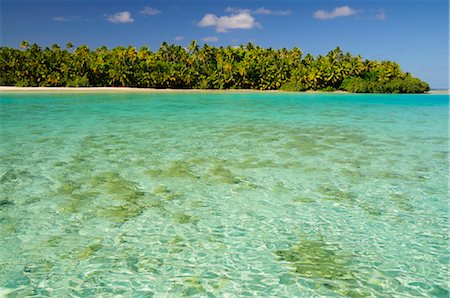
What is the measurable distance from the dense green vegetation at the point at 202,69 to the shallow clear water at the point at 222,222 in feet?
234

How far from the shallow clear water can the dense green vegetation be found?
7142 cm

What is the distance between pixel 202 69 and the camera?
287 feet

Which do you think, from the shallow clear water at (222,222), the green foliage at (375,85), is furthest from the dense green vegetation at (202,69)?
the shallow clear water at (222,222)

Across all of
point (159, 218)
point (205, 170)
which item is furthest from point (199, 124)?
point (159, 218)

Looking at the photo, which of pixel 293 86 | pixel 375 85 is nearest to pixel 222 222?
pixel 293 86

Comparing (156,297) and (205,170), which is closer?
(156,297)

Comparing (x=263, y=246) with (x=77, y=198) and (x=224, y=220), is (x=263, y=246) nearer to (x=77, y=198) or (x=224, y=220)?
(x=224, y=220)

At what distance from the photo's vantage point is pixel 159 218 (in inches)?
227

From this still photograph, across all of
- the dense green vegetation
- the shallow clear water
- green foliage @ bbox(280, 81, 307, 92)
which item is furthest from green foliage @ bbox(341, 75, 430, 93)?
the shallow clear water

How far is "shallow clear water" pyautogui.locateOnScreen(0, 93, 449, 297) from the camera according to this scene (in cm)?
408

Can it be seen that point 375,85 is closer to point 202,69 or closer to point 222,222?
A: point 202,69

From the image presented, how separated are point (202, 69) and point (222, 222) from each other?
276ft

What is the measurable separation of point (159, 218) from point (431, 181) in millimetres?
5720

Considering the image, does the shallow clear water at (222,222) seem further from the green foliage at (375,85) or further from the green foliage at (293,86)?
the green foliage at (375,85)
